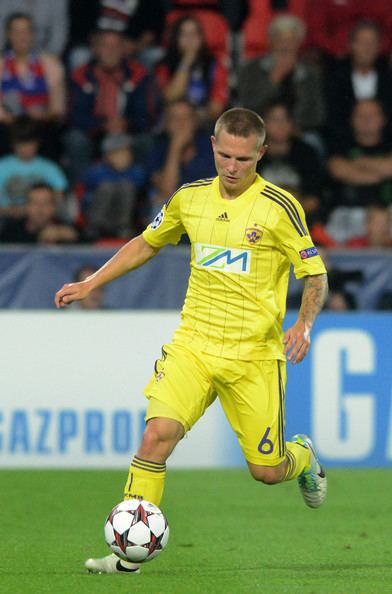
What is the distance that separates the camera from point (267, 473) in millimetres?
6473

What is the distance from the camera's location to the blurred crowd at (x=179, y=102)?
510 inches

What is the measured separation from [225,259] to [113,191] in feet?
21.8

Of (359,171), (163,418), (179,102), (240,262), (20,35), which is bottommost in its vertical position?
(163,418)

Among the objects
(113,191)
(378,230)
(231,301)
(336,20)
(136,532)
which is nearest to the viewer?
(136,532)

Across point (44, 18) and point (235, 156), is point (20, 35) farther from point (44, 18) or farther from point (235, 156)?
point (235, 156)

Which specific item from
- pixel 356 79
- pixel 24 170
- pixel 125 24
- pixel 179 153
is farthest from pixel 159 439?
pixel 125 24

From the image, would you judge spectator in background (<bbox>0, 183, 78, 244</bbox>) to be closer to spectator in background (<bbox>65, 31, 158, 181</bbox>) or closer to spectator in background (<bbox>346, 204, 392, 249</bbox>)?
spectator in background (<bbox>65, 31, 158, 181</bbox>)

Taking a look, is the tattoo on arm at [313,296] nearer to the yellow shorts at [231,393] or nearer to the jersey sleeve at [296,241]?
the jersey sleeve at [296,241]

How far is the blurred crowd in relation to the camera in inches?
510

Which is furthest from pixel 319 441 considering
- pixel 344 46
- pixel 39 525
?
pixel 344 46

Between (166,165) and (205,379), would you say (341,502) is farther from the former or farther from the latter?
(166,165)

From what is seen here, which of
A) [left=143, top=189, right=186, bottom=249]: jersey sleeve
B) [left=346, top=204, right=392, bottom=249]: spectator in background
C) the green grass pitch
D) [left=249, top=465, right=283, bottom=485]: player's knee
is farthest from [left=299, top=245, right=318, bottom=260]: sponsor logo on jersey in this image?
[left=346, top=204, right=392, bottom=249]: spectator in background

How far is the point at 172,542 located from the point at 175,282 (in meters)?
4.49

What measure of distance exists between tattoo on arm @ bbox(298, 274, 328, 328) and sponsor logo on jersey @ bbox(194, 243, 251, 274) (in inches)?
12.0
